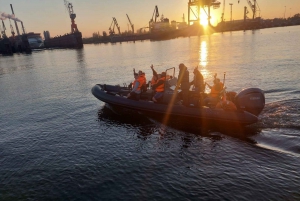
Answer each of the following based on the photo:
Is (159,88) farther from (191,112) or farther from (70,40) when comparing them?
(70,40)

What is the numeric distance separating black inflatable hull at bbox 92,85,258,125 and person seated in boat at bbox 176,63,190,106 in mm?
411

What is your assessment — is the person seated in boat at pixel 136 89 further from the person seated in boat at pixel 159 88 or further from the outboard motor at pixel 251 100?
the outboard motor at pixel 251 100

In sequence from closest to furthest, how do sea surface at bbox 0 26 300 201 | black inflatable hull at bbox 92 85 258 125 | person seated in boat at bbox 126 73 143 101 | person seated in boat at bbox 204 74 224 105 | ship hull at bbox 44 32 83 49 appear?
1. sea surface at bbox 0 26 300 201
2. black inflatable hull at bbox 92 85 258 125
3. person seated in boat at bbox 204 74 224 105
4. person seated in boat at bbox 126 73 143 101
5. ship hull at bbox 44 32 83 49

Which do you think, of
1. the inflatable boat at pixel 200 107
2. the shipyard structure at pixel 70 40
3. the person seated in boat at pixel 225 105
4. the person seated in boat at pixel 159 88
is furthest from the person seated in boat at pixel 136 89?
the shipyard structure at pixel 70 40

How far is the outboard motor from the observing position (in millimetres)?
9477

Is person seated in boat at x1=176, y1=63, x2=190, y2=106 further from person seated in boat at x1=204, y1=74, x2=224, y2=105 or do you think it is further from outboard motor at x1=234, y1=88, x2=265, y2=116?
outboard motor at x1=234, y1=88, x2=265, y2=116

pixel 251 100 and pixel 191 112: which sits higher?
pixel 251 100

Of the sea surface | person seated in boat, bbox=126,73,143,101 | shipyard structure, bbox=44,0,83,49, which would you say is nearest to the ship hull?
shipyard structure, bbox=44,0,83,49

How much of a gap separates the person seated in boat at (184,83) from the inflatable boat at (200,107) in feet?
0.91

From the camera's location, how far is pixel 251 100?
952cm

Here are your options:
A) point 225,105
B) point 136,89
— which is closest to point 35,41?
point 136,89

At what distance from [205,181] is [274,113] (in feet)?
19.1

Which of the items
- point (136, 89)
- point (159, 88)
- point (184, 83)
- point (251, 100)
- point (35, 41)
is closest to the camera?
point (251, 100)

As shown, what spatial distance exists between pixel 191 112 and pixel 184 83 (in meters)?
1.31
